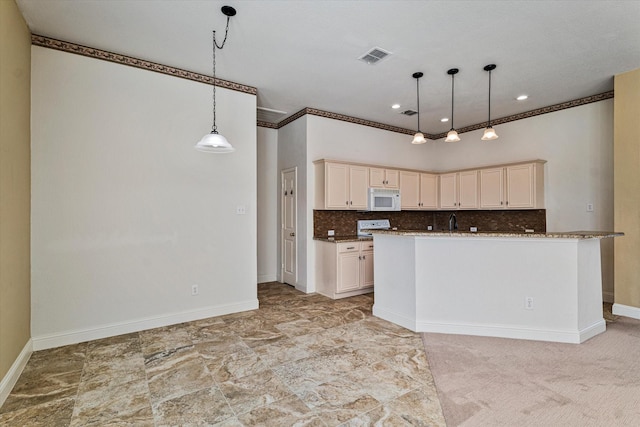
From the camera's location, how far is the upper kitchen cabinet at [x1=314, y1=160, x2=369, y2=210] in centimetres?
504

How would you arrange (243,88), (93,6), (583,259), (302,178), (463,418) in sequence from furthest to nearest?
(302,178) < (243,88) < (583,259) < (93,6) < (463,418)

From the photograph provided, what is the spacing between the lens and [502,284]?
3279 millimetres

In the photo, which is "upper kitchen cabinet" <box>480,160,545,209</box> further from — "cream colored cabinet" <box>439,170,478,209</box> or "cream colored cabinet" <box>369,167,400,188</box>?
"cream colored cabinet" <box>369,167,400,188</box>

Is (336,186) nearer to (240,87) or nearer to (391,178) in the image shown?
(391,178)

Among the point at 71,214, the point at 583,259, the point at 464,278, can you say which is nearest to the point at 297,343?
the point at 464,278

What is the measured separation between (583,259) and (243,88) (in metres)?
4.43

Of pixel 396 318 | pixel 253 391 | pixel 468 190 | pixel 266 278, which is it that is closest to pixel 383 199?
pixel 468 190

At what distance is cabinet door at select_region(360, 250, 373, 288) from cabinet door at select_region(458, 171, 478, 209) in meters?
2.34

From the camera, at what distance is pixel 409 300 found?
11.7 feet

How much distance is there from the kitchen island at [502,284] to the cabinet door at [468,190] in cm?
263

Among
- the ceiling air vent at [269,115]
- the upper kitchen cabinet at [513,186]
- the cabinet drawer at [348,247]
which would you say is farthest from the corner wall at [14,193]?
the upper kitchen cabinet at [513,186]

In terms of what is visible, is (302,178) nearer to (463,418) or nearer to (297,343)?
(297,343)

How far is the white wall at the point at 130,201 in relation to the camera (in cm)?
311

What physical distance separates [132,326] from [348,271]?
2.94 m
